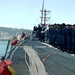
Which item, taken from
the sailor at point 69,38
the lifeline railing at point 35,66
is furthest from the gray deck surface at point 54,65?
the sailor at point 69,38

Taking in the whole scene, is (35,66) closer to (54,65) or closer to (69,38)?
(54,65)

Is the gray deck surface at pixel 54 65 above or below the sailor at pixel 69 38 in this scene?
below

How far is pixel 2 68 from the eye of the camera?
8.82 meters

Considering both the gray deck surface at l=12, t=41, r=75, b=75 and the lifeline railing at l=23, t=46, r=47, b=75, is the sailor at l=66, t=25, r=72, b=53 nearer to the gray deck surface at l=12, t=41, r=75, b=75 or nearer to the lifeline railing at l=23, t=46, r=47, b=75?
the gray deck surface at l=12, t=41, r=75, b=75

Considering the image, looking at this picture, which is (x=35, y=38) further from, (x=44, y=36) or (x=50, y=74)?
(x=50, y=74)

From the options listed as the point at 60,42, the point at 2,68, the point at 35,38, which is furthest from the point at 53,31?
the point at 2,68

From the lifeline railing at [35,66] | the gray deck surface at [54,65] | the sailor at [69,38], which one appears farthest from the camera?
the sailor at [69,38]

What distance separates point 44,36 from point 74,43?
112 ft

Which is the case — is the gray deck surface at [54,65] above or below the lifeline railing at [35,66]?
below

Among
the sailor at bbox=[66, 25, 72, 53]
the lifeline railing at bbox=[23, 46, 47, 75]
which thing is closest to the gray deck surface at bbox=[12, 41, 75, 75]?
the lifeline railing at bbox=[23, 46, 47, 75]

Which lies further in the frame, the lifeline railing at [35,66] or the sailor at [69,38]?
the sailor at [69,38]

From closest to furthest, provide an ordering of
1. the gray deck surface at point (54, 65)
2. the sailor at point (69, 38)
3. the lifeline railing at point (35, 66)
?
the lifeline railing at point (35, 66) → the gray deck surface at point (54, 65) → the sailor at point (69, 38)

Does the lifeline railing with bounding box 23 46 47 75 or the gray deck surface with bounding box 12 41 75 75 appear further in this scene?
the gray deck surface with bounding box 12 41 75 75

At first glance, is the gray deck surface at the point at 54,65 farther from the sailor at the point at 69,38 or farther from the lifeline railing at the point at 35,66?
the sailor at the point at 69,38
